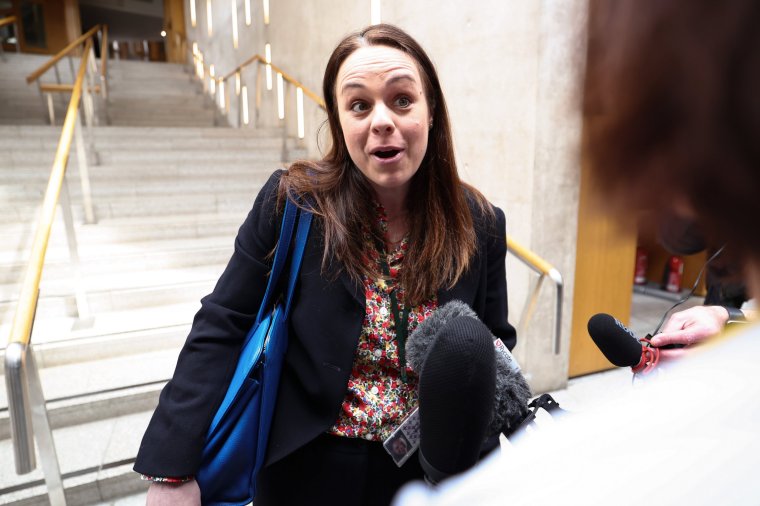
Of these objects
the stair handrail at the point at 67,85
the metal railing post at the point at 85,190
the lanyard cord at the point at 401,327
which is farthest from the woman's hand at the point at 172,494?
the stair handrail at the point at 67,85

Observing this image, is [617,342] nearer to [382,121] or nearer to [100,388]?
[382,121]

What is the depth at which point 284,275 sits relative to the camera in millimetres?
Answer: 1144

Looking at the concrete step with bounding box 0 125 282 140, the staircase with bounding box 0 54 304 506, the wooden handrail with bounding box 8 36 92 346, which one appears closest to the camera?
the wooden handrail with bounding box 8 36 92 346

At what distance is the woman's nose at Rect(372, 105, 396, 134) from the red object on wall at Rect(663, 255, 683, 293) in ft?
19.2

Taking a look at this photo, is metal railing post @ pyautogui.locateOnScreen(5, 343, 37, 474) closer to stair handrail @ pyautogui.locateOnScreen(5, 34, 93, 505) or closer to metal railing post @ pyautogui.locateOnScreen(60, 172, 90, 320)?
stair handrail @ pyautogui.locateOnScreen(5, 34, 93, 505)

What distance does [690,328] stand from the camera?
999 mm

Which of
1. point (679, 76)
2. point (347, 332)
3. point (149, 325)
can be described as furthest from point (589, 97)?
point (149, 325)

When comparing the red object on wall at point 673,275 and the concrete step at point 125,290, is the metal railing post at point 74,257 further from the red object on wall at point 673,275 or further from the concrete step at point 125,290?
the red object on wall at point 673,275

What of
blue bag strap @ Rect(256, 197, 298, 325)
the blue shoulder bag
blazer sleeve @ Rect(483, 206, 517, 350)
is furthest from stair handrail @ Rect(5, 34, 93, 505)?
blazer sleeve @ Rect(483, 206, 517, 350)

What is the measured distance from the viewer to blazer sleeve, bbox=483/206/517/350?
1309 mm

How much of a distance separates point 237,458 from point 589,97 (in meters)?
0.99

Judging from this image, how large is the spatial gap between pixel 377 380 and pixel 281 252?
0.37 metres

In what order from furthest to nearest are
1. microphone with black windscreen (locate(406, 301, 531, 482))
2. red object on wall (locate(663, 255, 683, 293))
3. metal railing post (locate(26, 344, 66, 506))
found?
red object on wall (locate(663, 255, 683, 293)), metal railing post (locate(26, 344, 66, 506)), microphone with black windscreen (locate(406, 301, 531, 482))

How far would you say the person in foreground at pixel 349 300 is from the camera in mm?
1082
